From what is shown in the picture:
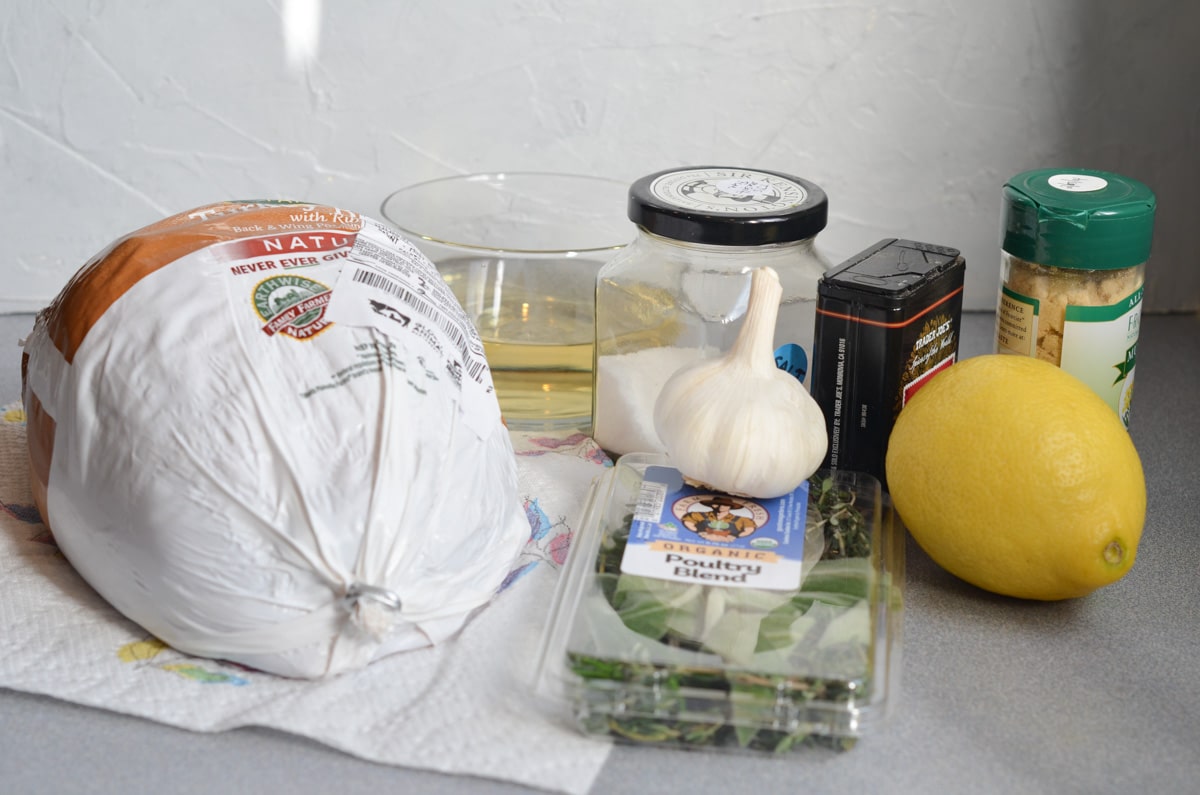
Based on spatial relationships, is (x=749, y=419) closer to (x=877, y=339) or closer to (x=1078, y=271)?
(x=877, y=339)

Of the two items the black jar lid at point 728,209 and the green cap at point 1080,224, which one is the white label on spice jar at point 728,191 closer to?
the black jar lid at point 728,209

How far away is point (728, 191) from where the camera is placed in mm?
724

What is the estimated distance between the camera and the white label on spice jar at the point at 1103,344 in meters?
0.69

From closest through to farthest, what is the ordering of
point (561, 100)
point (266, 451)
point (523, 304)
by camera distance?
point (266, 451) < point (523, 304) < point (561, 100)

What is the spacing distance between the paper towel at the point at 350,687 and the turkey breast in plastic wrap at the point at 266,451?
12 millimetres

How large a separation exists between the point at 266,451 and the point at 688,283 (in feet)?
0.98

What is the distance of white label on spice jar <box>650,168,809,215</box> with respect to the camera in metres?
0.69

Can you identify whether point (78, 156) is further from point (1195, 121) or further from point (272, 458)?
point (1195, 121)

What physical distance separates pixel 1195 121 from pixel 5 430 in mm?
965

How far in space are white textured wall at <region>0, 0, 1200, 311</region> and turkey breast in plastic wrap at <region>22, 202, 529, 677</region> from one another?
382 millimetres

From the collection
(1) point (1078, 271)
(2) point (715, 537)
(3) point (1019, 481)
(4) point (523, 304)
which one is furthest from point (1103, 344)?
(4) point (523, 304)

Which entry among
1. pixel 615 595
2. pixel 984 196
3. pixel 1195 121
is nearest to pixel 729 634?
pixel 615 595

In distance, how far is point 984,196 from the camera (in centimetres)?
Result: 103

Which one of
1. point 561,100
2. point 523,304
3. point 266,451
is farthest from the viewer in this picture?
point 561,100
